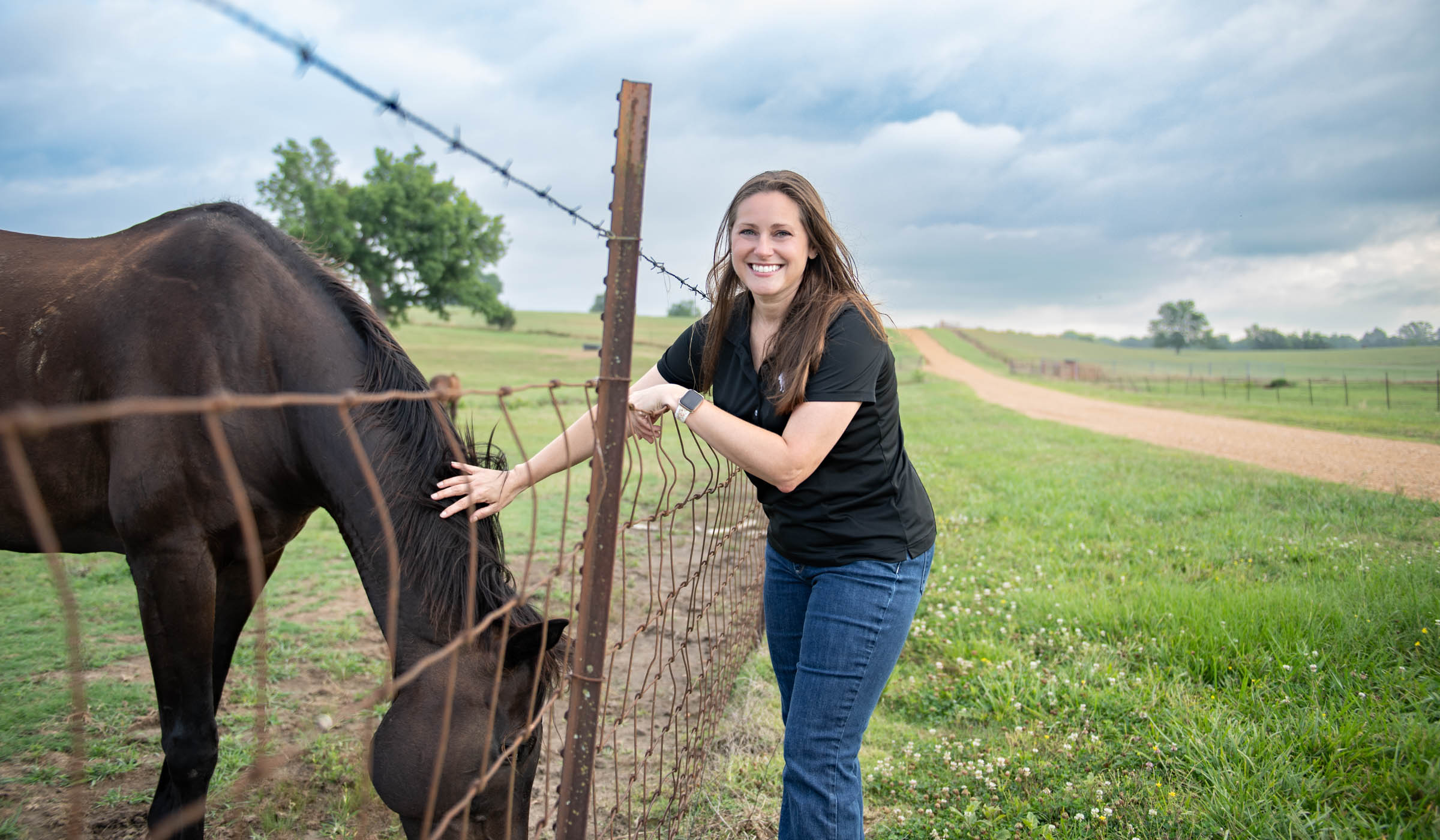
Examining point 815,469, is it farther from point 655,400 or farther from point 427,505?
point 427,505

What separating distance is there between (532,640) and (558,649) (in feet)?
0.87

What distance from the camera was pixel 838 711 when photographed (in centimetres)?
191

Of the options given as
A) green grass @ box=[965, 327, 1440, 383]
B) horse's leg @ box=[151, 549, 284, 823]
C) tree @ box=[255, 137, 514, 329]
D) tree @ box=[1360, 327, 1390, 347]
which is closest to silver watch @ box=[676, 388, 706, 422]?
horse's leg @ box=[151, 549, 284, 823]

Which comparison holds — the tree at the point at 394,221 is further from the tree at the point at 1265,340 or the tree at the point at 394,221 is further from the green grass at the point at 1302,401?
the tree at the point at 1265,340

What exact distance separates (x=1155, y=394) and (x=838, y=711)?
3252 cm

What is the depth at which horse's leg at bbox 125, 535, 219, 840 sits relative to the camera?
2.18 m

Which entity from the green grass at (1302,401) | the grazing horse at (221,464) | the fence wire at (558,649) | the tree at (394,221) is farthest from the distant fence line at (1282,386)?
the tree at (394,221)

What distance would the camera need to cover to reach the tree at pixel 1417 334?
910 inches

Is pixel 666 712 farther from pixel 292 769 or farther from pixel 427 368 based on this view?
pixel 427 368

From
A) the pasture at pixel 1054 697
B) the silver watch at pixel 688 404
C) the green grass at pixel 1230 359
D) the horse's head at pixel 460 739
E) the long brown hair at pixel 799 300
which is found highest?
the green grass at pixel 1230 359

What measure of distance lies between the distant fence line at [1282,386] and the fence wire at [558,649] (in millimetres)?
17478

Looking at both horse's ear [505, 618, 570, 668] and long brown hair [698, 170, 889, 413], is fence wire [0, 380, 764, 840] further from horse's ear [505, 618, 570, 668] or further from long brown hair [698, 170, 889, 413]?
long brown hair [698, 170, 889, 413]

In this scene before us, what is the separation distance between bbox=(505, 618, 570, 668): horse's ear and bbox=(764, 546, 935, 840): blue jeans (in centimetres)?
65

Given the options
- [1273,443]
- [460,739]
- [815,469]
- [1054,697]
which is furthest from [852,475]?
[1273,443]
